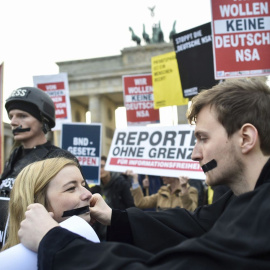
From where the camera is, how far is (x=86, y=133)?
763 cm

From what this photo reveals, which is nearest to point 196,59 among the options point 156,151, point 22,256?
point 156,151

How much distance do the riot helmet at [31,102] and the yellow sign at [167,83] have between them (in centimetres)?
581

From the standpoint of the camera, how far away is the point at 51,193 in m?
2.19

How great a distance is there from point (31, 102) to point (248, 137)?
232 centimetres

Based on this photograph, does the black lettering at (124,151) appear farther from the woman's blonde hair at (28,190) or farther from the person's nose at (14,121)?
the woman's blonde hair at (28,190)

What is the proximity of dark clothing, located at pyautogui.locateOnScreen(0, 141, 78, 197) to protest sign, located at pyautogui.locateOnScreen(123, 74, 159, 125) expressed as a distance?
24.8 feet

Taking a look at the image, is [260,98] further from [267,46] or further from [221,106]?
[267,46]

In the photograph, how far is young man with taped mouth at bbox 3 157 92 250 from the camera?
212 centimetres

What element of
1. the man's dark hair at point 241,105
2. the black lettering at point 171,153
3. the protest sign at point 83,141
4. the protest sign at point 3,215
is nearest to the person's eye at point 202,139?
the man's dark hair at point 241,105

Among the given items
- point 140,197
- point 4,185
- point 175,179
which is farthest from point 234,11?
point 4,185

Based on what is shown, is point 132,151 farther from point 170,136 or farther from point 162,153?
point 170,136

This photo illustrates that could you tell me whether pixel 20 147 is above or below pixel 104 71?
below

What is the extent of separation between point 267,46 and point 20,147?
3.69 metres

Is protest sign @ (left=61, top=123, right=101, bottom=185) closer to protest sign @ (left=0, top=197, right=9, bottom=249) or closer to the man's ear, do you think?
protest sign @ (left=0, top=197, right=9, bottom=249)
